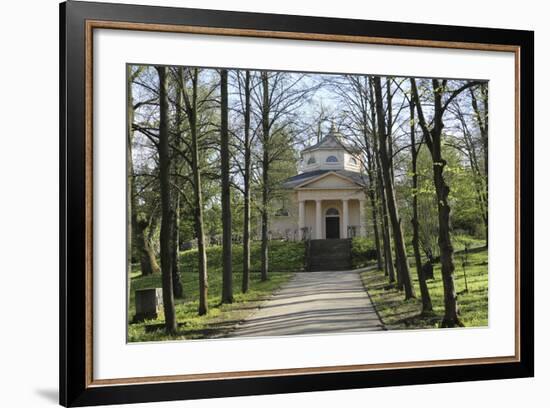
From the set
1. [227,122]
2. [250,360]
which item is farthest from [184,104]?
[250,360]

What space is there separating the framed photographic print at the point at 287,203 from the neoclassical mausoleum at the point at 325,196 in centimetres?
2

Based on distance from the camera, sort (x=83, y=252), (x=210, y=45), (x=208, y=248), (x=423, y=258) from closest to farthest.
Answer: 1. (x=83, y=252)
2. (x=210, y=45)
3. (x=208, y=248)
4. (x=423, y=258)

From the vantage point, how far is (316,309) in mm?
8008

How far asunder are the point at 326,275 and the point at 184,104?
2.31 metres

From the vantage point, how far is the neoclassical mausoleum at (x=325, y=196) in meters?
8.25

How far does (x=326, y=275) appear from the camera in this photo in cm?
817

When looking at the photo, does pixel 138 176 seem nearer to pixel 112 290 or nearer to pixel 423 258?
pixel 112 290

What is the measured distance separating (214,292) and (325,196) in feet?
5.13

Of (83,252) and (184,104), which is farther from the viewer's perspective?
(184,104)

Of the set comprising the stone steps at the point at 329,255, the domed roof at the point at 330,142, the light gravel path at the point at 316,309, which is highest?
the domed roof at the point at 330,142

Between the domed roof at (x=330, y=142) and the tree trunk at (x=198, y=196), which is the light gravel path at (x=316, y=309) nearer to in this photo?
the tree trunk at (x=198, y=196)

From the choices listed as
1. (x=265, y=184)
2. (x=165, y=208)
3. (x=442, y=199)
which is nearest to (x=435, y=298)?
(x=442, y=199)

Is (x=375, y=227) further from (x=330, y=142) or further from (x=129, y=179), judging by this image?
(x=129, y=179)

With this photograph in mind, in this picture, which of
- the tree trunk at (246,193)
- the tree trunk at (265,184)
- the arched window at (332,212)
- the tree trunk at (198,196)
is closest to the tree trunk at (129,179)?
the tree trunk at (198,196)
